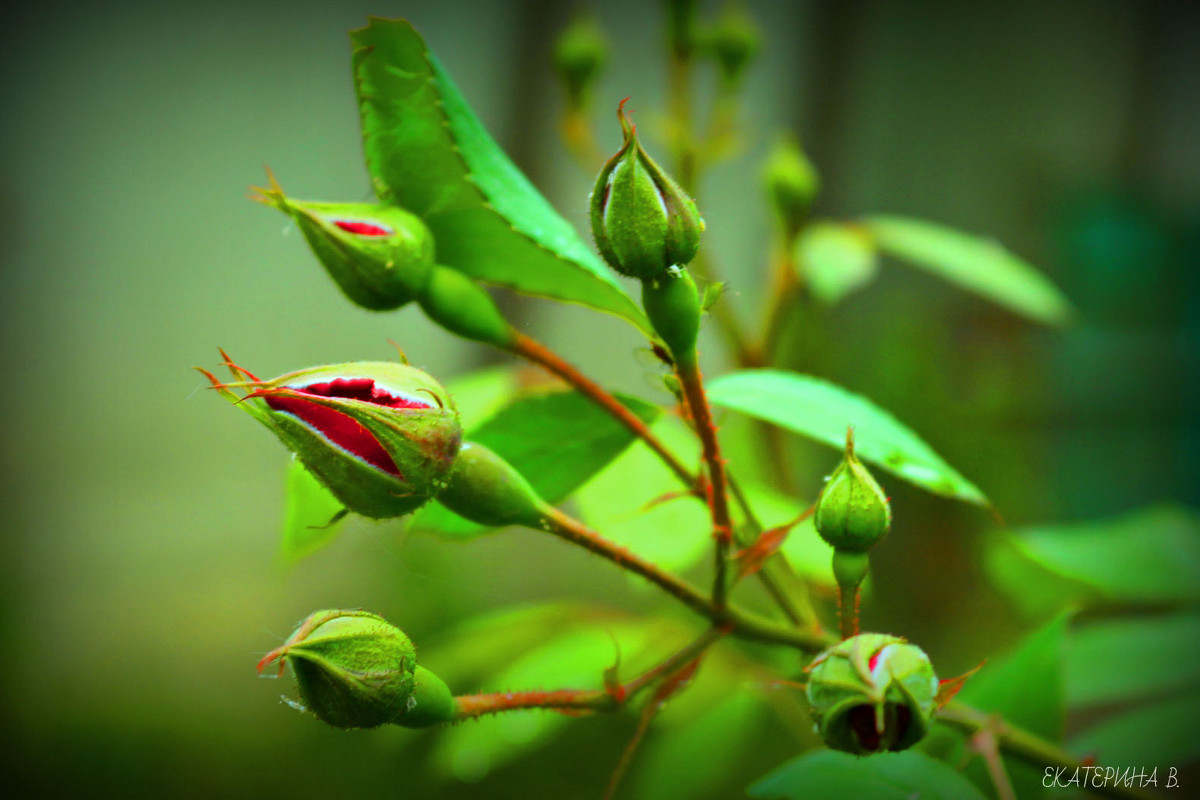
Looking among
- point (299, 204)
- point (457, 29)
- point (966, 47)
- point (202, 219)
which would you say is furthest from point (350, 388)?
point (966, 47)

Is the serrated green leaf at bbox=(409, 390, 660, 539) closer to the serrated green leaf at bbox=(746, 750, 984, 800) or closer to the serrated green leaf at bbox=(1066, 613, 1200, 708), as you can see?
the serrated green leaf at bbox=(746, 750, 984, 800)

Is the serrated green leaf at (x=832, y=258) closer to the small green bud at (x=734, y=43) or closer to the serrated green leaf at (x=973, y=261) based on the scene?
the serrated green leaf at (x=973, y=261)

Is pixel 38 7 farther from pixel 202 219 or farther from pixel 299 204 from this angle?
pixel 299 204

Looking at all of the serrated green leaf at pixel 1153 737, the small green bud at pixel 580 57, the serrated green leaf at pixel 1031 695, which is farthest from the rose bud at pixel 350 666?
the small green bud at pixel 580 57

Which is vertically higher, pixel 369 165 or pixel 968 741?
pixel 369 165

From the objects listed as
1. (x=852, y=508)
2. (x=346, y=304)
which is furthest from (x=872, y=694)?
(x=346, y=304)
